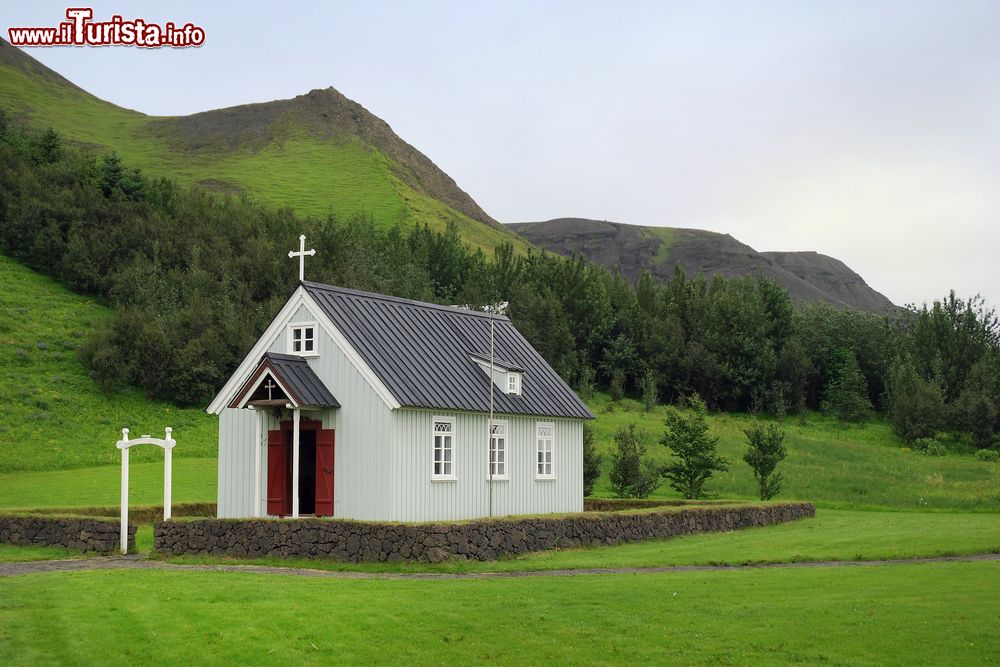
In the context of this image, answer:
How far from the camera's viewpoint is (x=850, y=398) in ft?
259

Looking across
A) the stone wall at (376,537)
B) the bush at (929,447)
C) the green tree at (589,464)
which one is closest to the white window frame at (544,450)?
the stone wall at (376,537)

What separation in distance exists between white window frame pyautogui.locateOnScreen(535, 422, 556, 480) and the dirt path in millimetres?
8027

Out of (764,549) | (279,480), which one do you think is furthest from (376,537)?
(764,549)

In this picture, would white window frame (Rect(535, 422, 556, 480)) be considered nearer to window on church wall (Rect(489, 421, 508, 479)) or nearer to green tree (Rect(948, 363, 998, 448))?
window on church wall (Rect(489, 421, 508, 479))

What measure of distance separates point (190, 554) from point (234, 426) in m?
4.54

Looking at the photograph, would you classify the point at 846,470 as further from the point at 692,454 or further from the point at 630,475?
the point at 630,475

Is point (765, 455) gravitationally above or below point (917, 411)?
below

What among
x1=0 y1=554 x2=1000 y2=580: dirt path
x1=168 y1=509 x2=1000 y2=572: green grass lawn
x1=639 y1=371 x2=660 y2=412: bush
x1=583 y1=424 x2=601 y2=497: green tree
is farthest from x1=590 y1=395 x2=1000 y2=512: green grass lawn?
x1=0 y1=554 x2=1000 y2=580: dirt path

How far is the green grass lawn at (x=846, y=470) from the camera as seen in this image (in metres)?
41.5

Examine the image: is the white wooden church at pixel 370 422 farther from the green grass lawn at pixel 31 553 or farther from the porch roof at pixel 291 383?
the green grass lawn at pixel 31 553

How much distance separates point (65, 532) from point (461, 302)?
55.9 meters

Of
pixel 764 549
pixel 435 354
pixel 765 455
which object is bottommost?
pixel 764 549

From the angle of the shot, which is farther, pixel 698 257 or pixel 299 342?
pixel 698 257

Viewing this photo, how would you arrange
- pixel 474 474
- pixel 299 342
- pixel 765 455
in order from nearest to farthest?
pixel 299 342 < pixel 474 474 < pixel 765 455
